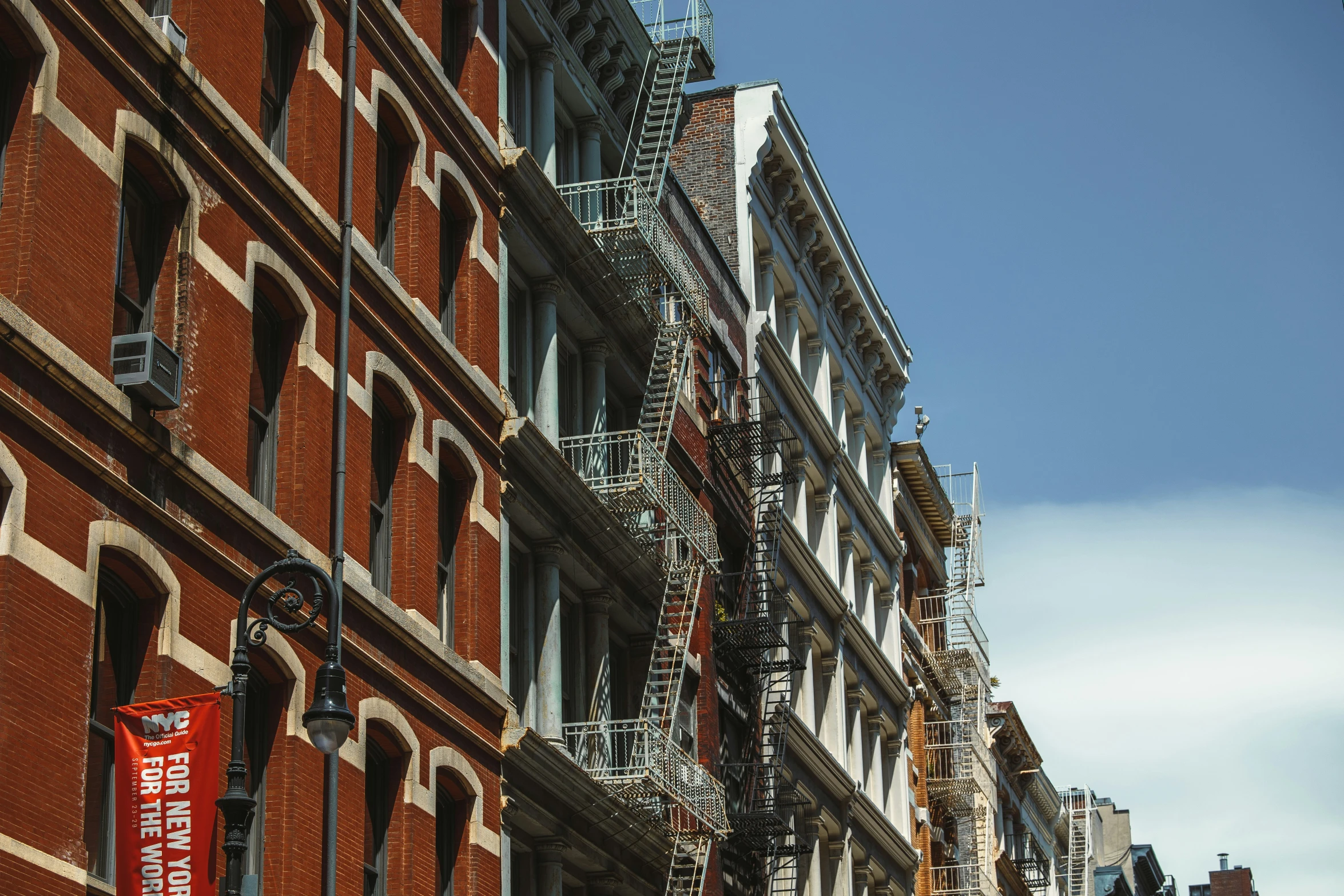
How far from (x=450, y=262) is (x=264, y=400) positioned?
6.69 metres

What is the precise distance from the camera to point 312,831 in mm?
23859

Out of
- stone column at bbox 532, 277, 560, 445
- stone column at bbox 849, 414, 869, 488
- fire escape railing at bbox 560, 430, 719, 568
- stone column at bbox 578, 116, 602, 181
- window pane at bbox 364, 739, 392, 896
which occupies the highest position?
stone column at bbox 849, 414, 869, 488

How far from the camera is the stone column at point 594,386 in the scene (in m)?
36.1

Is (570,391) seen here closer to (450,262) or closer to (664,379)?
(664,379)

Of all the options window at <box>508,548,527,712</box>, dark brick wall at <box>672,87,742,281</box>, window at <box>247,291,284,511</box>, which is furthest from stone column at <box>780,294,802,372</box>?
window at <box>247,291,284,511</box>

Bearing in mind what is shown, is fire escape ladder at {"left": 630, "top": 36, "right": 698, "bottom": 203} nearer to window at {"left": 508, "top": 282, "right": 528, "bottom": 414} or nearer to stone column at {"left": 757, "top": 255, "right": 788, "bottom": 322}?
window at {"left": 508, "top": 282, "right": 528, "bottom": 414}

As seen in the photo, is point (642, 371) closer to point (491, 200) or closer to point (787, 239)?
point (491, 200)

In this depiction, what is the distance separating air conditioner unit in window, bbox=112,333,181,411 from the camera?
20859mm

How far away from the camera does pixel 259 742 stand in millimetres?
23641

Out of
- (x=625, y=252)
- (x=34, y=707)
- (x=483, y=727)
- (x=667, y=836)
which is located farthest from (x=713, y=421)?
(x=34, y=707)

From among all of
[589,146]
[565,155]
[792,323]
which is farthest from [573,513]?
[792,323]

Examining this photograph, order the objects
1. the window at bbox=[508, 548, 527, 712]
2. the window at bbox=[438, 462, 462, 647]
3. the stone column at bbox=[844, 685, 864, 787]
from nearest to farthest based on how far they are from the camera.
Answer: the window at bbox=[438, 462, 462, 647] → the window at bbox=[508, 548, 527, 712] → the stone column at bbox=[844, 685, 864, 787]

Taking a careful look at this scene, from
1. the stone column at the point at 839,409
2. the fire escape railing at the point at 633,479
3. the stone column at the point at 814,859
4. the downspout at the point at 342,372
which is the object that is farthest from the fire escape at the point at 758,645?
the downspout at the point at 342,372

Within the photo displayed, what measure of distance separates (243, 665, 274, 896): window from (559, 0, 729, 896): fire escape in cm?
868
